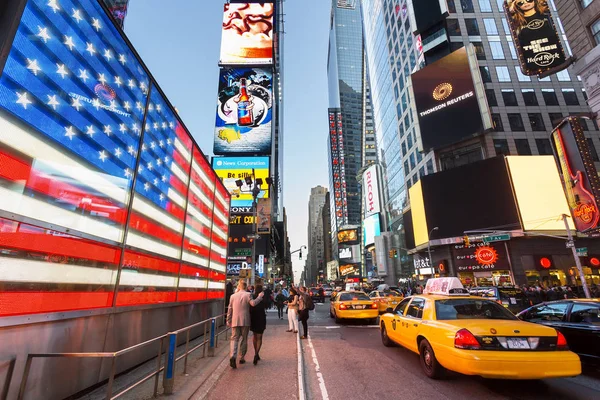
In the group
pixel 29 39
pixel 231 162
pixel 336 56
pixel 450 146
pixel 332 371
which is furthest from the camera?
pixel 336 56

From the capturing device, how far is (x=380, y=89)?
259ft

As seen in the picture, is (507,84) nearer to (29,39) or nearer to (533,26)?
(533,26)

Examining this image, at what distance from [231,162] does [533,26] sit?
4062 centimetres

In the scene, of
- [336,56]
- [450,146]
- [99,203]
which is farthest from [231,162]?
[336,56]

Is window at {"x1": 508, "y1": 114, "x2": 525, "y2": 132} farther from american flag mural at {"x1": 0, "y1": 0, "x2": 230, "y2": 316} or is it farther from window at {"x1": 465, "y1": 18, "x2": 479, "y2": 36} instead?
american flag mural at {"x1": 0, "y1": 0, "x2": 230, "y2": 316}

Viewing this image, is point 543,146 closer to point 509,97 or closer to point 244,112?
point 509,97

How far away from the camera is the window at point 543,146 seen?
42938 mm

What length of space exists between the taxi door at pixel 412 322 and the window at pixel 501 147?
4446 cm

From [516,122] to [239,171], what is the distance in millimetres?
43157

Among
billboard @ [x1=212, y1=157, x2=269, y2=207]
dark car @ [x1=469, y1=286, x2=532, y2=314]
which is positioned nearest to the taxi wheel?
dark car @ [x1=469, y1=286, x2=532, y2=314]

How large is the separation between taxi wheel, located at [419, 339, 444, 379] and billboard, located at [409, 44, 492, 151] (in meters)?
44.9

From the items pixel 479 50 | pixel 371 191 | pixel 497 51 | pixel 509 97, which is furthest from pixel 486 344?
pixel 371 191

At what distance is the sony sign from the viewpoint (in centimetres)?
8389

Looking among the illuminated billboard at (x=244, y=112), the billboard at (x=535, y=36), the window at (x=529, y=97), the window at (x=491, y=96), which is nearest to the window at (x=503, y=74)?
the window at (x=491, y=96)
